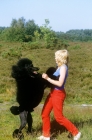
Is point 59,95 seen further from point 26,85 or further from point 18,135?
point 18,135

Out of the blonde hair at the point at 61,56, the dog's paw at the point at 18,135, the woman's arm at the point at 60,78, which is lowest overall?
the dog's paw at the point at 18,135

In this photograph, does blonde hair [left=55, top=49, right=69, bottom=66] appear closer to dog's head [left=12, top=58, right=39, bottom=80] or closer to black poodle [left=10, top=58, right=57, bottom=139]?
black poodle [left=10, top=58, right=57, bottom=139]

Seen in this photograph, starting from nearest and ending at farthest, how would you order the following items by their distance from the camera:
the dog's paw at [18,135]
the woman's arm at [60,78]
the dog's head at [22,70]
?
1. the woman's arm at [60,78]
2. the dog's head at [22,70]
3. the dog's paw at [18,135]

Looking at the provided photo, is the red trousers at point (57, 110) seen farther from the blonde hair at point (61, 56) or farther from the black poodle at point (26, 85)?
the blonde hair at point (61, 56)

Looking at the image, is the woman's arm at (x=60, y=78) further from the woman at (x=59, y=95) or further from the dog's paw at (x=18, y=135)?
the dog's paw at (x=18, y=135)

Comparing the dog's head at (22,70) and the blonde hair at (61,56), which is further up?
the blonde hair at (61,56)

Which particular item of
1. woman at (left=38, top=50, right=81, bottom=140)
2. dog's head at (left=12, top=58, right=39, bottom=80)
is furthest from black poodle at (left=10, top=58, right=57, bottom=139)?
woman at (left=38, top=50, right=81, bottom=140)

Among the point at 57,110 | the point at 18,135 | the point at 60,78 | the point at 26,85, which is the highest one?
the point at 60,78

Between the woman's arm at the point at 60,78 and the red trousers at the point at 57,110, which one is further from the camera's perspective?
the red trousers at the point at 57,110

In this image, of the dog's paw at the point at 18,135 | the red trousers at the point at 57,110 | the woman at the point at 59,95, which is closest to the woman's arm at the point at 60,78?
the woman at the point at 59,95

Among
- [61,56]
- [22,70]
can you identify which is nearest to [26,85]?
[22,70]

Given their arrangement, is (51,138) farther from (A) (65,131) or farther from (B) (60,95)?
(B) (60,95)

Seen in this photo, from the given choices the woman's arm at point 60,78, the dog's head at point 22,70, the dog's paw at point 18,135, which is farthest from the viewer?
the dog's paw at point 18,135

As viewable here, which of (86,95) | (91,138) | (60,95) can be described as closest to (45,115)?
(60,95)
